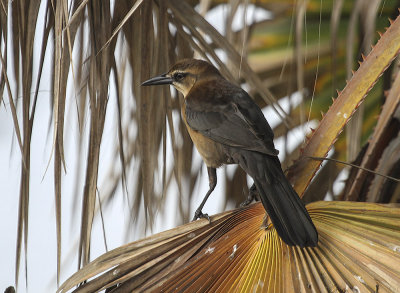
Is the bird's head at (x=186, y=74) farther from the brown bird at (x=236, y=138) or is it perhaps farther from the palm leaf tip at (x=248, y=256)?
the palm leaf tip at (x=248, y=256)

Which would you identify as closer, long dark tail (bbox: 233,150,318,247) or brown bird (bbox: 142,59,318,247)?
long dark tail (bbox: 233,150,318,247)

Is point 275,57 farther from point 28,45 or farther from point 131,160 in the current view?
point 28,45

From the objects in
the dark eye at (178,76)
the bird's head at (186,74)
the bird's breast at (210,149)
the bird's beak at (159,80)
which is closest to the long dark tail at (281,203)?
the bird's breast at (210,149)

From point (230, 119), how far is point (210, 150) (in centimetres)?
23

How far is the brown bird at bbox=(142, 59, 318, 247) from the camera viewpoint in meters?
1.96

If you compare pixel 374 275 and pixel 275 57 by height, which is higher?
pixel 275 57

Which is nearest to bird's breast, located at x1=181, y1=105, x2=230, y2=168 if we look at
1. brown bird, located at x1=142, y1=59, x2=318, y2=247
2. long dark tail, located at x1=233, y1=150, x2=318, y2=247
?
brown bird, located at x1=142, y1=59, x2=318, y2=247

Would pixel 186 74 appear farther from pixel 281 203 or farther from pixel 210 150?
pixel 281 203

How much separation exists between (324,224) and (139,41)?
1082 mm

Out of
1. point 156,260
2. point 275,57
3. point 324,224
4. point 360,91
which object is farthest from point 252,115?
point 275,57

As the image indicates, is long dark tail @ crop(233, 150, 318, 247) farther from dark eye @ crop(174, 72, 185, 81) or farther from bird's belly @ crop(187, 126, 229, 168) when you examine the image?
dark eye @ crop(174, 72, 185, 81)

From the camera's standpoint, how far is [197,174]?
3428 mm

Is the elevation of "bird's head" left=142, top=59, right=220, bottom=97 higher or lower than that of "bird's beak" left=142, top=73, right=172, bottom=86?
higher

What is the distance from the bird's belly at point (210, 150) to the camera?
110 inches
